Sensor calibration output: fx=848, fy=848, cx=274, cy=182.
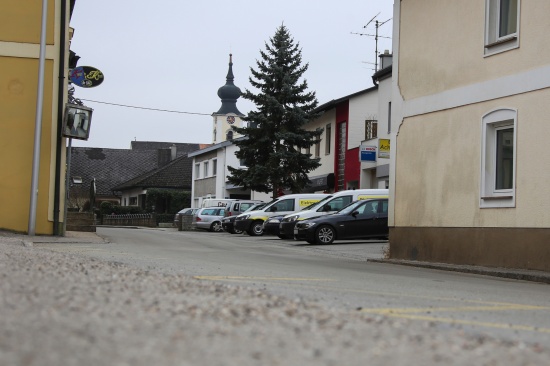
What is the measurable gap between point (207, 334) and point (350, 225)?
24.2m

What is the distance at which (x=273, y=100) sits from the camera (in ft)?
153

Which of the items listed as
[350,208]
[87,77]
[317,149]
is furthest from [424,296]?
[317,149]

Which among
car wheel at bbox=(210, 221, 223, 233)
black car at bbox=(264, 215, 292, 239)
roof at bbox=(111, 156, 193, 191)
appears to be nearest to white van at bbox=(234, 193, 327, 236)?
black car at bbox=(264, 215, 292, 239)

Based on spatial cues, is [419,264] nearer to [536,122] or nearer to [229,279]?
[536,122]

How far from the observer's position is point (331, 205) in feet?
103

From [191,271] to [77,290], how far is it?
520cm

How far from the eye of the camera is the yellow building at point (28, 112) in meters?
22.0

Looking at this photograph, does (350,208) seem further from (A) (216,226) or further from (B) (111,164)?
(B) (111,164)

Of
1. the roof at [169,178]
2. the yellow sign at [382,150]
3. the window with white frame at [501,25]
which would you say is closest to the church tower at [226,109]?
the roof at [169,178]

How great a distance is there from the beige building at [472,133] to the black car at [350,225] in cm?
765

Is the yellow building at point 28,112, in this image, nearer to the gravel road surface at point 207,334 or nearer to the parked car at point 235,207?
the gravel road surface at point 207,334

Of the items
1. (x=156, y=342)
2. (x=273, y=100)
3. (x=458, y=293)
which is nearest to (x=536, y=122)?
(x=458, y=293)

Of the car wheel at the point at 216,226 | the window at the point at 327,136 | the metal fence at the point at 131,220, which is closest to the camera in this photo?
the car wheel at the point at 216,226

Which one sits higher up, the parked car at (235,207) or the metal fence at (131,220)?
the parked car at (235,207)
